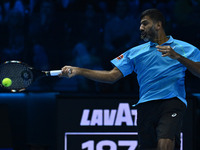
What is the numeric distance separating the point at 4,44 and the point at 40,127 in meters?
1.44

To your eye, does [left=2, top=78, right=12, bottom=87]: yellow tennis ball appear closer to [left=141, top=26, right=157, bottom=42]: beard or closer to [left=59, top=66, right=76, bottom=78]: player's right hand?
[left=59, top=66, right=76, bottom=78]: player's right hand

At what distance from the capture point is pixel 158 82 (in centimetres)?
402

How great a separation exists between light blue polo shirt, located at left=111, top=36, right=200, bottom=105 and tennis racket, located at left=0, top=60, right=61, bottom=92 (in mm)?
1080

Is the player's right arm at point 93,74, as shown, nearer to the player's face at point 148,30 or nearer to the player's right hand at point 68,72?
the player's right hand at point 68,72

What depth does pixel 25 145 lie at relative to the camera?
699cm

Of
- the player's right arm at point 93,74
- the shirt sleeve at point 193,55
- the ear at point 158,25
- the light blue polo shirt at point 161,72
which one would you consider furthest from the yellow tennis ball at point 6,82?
the shirt sleeve at point 193,55

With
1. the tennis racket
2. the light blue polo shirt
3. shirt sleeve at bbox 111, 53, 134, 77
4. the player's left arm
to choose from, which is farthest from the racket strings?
the player's left arm

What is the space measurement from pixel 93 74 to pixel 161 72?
0.65 m

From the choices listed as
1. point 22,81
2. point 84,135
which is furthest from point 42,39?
point 22,81

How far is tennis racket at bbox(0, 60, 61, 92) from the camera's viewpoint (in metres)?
4.43

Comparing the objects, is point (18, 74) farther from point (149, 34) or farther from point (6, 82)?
point (149, 34)

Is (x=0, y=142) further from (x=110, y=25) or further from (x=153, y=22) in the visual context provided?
(x=153, y=22)

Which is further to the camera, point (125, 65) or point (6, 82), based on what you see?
point (6, 82)

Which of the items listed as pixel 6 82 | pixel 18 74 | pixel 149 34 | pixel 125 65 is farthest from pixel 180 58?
pixel 6 82
